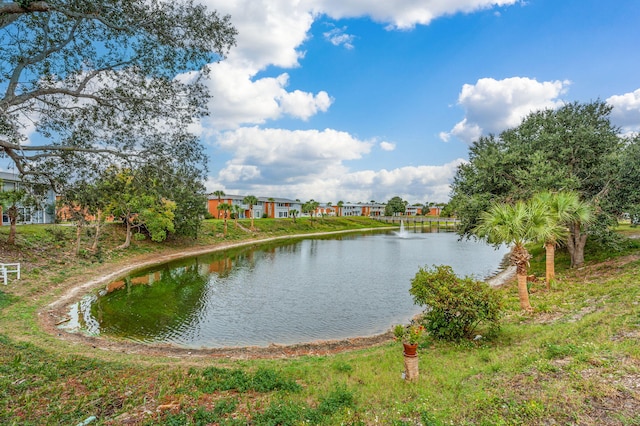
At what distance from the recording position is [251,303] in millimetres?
21469

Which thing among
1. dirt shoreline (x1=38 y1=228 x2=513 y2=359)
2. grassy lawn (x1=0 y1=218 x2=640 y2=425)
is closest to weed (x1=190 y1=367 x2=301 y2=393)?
grassy lawn (x1=0 y1=218 x2=640 y2=425)

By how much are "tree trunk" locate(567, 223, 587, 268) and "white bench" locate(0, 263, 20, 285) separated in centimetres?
3513

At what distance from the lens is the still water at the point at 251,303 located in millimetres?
15984

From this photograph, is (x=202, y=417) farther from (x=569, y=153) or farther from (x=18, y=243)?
(x=18, y=243)

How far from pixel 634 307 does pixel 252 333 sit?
14662mm

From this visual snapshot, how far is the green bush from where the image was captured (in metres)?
9.94

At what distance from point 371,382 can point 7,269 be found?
24586 mm

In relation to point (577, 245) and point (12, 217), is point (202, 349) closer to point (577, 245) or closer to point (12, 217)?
point (12, 217)

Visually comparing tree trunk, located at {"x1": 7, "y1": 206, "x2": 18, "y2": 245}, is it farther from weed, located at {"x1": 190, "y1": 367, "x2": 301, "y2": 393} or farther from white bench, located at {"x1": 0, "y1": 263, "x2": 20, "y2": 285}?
weed, located at {"x1": 190, "y1": 367, "x2": 301, "y2": 393}

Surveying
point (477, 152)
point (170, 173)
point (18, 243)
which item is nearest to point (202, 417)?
point (170, 173)

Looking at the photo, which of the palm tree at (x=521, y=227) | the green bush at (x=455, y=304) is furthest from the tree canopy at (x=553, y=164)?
the green bush at (x=455, y=304)

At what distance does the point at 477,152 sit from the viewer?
2644 centimetres

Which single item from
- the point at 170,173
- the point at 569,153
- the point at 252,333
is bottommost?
the point at 252,333

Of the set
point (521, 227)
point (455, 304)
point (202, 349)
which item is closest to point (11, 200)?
point (202, 349)
